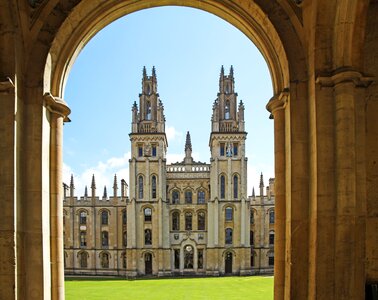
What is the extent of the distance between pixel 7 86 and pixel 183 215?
5498 centimetres

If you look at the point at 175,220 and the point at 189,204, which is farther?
the point at 175,220

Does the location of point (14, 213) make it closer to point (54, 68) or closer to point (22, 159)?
point (22, 159)

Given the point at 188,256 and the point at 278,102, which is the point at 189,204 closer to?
the point at 188,256

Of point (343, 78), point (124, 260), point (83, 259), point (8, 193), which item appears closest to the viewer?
point (343, 78)

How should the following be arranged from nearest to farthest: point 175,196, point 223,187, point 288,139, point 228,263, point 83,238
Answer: point 288,139 → point 228,263 → point 223,187 → point 175,196 → point 83,238

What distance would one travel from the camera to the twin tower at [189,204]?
58.6 m

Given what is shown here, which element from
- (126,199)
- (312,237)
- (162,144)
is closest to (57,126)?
(312,237)

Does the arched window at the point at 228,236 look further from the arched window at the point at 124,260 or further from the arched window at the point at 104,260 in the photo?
the arched window at the point at 104,260

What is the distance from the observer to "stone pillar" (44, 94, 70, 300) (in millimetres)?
7391

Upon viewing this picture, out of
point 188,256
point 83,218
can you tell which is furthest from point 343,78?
point 83,218

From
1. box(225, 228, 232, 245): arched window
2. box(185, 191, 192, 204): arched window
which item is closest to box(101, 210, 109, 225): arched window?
box(185, 191, 192, 204): arched window

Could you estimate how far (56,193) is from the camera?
752 cm

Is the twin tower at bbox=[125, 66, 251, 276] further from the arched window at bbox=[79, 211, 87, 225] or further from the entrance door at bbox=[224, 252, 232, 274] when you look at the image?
the arched window at bbox=[79, 211, 87, 225]

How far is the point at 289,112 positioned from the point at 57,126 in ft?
12.9
